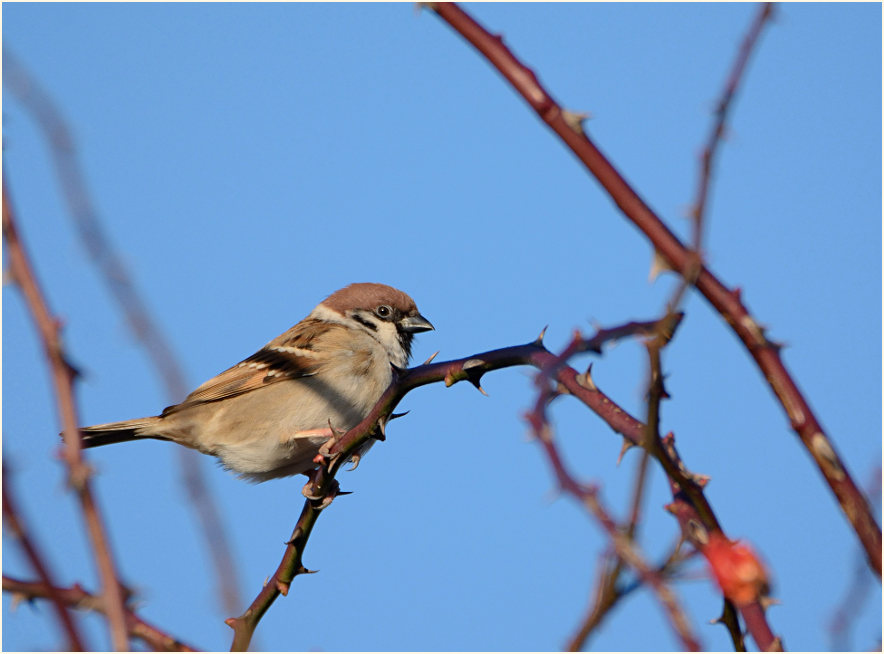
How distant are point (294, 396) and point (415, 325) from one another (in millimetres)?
812

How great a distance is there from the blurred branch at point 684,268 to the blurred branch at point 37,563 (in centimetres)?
79

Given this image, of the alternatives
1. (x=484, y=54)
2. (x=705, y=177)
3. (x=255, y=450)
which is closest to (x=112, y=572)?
(x=705, y=177)

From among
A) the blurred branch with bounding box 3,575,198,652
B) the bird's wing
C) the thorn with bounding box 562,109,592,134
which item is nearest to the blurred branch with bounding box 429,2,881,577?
the thorn with bounding box 562,109,592,134

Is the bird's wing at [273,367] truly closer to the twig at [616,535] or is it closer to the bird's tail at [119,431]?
the bird's tail at [119,431]

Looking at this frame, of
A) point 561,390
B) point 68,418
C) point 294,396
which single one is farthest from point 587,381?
point 294,396

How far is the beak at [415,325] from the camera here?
502 centimetres

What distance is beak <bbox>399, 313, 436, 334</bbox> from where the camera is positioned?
502 centimetres

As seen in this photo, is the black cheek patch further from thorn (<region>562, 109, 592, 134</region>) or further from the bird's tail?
thorn (<region>562, 109, 592, 134</region>)

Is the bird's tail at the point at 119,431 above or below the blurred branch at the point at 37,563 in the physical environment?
above

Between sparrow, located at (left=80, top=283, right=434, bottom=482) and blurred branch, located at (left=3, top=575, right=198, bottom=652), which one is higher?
sparrow, located at (left=80, top=283, right=434, bottom=482)

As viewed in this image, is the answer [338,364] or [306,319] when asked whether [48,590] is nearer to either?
[338,364]

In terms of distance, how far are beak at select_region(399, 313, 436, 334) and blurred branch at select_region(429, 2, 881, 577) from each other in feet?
11.9

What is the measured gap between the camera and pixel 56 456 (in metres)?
1.02

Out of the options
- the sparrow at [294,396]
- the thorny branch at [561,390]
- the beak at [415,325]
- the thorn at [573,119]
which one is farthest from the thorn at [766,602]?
the beak at [415,325]
